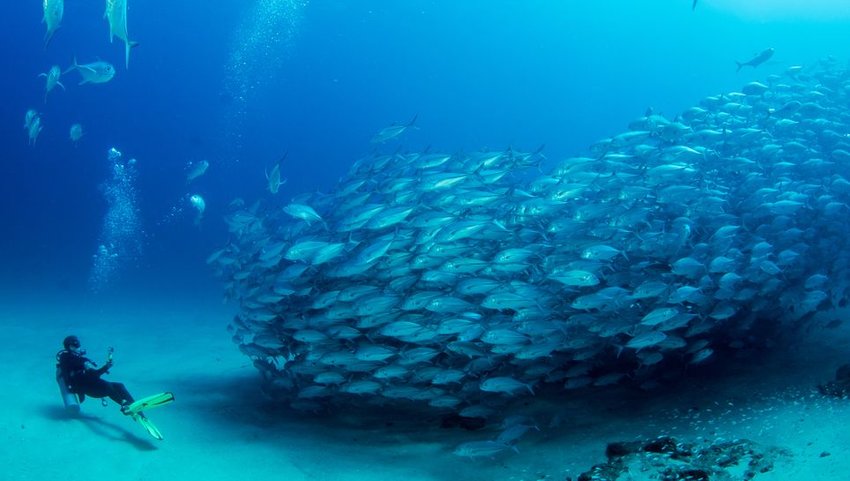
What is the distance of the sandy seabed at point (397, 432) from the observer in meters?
5.24

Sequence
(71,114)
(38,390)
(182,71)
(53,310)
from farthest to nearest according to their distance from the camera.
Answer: (182,71) → (71,114) → (53,310) → (38,390)

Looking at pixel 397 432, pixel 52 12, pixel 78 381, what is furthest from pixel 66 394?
pixel 52 12

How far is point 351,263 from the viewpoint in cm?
658

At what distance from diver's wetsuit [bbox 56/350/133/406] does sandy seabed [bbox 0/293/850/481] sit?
345 mm

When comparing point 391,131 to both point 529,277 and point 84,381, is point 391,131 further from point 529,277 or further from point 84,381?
point 84,381

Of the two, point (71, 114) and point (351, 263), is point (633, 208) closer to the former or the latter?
point (351, 263)

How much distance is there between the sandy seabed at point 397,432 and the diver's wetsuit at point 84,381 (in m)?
0.34

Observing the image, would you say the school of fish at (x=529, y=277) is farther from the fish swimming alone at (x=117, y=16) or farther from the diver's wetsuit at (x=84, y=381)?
the fish swimming alone at (x=117, y=16)

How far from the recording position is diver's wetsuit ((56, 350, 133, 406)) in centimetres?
707

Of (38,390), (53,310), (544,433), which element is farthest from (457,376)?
(53,310)

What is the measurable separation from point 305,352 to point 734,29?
84.6m

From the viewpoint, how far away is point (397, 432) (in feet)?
23.6

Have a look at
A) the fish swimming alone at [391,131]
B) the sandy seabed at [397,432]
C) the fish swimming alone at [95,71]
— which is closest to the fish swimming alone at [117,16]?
the sandy seabed at [397,432]

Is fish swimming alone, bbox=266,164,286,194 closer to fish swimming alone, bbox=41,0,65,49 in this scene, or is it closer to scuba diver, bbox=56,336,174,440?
scuba diver, bbox=56,336,174,440
